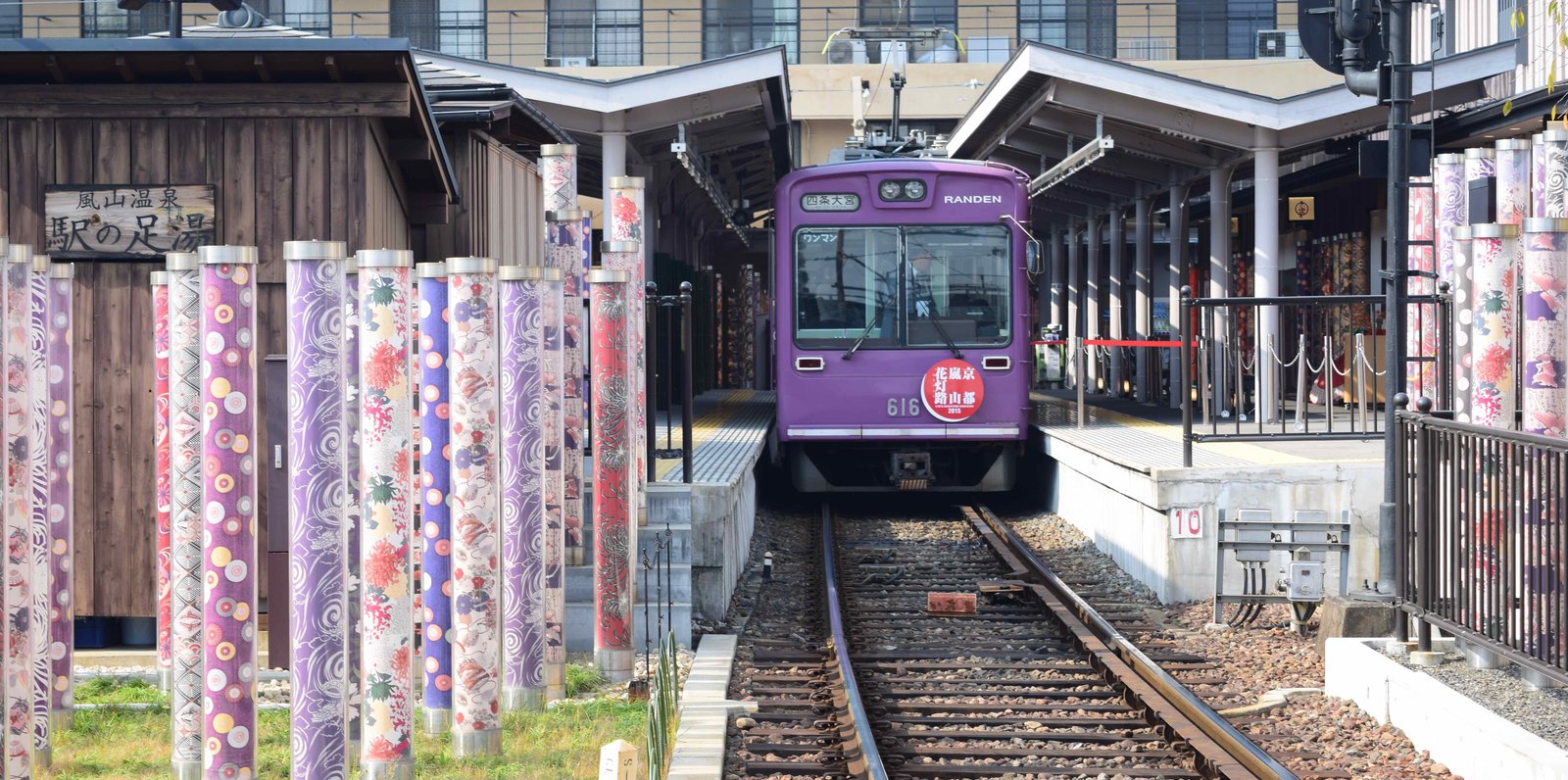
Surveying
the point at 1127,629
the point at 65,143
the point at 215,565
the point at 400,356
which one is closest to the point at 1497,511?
the point at 1127,629

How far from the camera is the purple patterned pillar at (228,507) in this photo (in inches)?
219

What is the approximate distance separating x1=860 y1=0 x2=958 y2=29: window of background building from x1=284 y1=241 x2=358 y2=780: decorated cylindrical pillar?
31760 mm

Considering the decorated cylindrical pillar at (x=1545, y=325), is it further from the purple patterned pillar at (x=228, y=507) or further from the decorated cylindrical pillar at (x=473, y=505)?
the purple patterned pillar at (x=228, y=507)

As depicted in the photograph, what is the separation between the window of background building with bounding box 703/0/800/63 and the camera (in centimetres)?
3616

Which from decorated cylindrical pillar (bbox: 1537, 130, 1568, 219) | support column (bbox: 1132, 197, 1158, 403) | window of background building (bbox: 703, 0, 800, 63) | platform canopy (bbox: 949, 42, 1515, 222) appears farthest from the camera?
window of background building (bbox: 703, 0, 800, 63)

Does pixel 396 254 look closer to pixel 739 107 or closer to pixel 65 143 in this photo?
pixel 65 143

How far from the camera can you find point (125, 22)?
Result: 3569cm

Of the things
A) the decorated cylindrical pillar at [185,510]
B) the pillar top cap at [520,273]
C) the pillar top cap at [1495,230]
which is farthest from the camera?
the pillar top cap at [1495,230]

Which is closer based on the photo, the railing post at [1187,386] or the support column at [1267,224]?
the railing post at [1187,386]

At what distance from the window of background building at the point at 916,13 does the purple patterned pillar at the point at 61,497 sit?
30.5 m

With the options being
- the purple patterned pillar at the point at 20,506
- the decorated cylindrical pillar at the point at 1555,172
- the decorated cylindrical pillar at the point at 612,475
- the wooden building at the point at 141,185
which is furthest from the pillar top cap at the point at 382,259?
the decorated cylindrical pillar at the point at 1555,172

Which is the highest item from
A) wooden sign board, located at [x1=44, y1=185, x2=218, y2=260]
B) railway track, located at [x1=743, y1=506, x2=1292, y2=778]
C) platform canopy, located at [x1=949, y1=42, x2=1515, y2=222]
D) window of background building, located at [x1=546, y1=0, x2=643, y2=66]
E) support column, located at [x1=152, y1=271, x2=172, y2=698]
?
window of background building, located at [x1=546, y1=0, x2=643, y2=66]

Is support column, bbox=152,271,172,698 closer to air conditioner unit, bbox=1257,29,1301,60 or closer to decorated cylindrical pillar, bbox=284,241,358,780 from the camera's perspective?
decorated cylindrical pillar, bbox=284,241,358,780

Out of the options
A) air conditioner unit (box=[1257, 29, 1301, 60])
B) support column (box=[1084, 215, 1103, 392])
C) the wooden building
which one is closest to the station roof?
the wooden building
